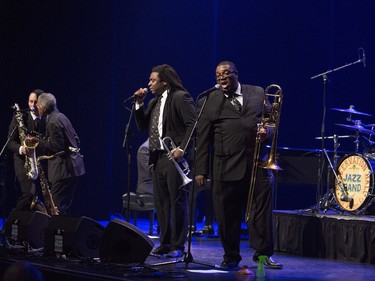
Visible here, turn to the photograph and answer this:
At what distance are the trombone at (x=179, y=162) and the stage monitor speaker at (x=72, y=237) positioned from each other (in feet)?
2.96

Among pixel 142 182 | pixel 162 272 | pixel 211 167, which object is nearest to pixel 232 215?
pixel 211 167

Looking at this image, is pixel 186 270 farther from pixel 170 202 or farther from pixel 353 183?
pixel 353 183

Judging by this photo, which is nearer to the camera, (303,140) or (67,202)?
(67,202)

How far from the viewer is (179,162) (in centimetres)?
731

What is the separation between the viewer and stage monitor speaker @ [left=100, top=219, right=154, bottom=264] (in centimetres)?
652

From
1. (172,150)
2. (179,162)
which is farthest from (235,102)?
(179,162)

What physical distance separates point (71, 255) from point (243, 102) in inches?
82.5

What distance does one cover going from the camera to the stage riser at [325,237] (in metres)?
7.91

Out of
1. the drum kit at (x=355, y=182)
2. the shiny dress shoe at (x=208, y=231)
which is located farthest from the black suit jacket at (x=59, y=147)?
the drum kit at (x=355, y=182)

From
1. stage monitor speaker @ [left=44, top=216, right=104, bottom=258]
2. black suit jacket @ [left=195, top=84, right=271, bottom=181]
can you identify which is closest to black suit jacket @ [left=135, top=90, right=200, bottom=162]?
black suit jacket @ [left=195, top=84, right=271, bottom=181]

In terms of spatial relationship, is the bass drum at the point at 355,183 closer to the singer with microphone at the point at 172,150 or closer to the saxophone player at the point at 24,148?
the singer with microphone at the point at 172,150

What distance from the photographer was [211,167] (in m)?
6.86

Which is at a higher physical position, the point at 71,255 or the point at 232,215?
the point at 232,215

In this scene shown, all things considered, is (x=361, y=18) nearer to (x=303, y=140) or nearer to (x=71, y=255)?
(x=303, y=140)
